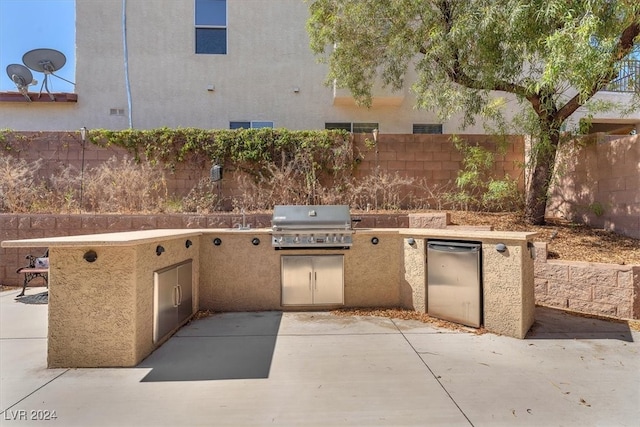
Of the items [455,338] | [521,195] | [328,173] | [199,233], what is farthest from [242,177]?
[521,195]

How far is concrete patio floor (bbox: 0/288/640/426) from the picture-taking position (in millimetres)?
2439

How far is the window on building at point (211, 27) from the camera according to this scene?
32.3 feet

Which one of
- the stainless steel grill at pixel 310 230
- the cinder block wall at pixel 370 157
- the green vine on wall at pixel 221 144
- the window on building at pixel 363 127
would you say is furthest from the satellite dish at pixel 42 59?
the stainless steel grill at pixel 310 230

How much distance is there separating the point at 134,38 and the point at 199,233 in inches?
303

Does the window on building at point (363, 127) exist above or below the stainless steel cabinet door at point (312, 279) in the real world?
above

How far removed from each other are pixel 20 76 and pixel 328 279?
9.64 metres

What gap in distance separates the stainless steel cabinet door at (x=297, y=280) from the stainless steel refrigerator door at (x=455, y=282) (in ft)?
5.20

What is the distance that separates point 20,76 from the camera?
892 centimetres

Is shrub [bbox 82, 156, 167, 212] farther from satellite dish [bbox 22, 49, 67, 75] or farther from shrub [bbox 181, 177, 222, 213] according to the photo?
satellite dish [bbox 22, 49, 67, 75]

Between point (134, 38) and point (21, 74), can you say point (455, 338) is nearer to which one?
point (134, 38)

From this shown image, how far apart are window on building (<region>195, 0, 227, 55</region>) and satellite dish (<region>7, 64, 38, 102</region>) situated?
4.24 metres

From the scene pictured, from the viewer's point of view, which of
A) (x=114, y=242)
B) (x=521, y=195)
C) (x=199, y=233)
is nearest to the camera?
(x=114, y=242)

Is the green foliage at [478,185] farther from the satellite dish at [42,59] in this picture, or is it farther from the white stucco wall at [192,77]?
the satellite dish at [42,59]

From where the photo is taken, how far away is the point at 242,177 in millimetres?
7703
